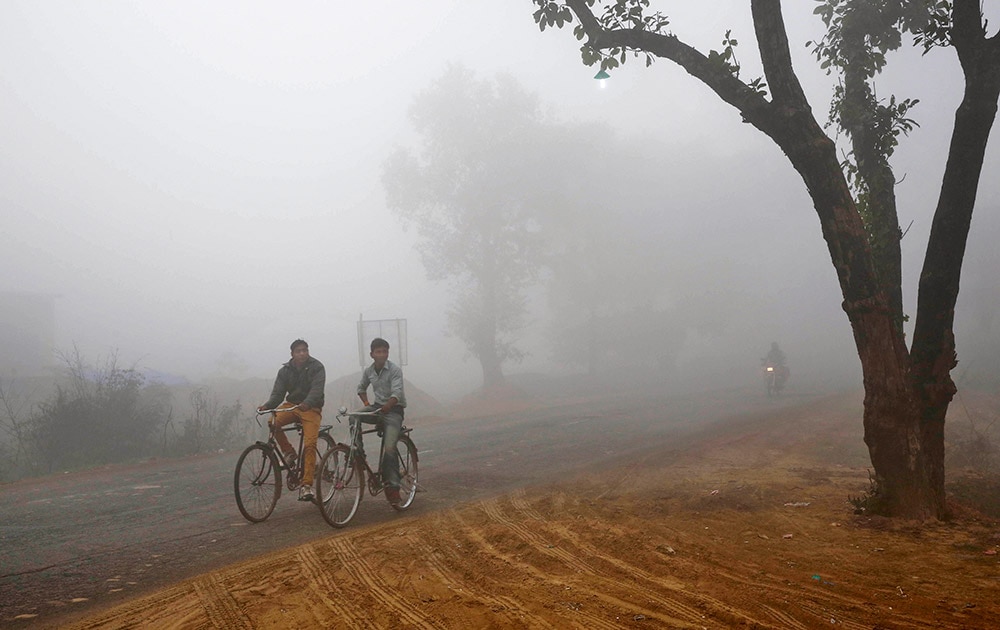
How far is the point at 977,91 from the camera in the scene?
6395 mm

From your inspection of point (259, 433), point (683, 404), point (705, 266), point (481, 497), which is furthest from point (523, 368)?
point (481, 497)

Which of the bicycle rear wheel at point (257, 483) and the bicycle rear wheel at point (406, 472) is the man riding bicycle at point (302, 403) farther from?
the bicycle rear wheel at point (406, 472)

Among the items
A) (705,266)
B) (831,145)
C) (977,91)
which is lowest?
(831,145)

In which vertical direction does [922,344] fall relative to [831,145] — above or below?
below

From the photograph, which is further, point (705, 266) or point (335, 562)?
point (705, 266)

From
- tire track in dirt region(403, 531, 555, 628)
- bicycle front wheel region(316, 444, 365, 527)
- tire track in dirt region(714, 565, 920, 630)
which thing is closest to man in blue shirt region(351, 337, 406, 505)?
bicycle front wheel region(316, 444, 365, 527)

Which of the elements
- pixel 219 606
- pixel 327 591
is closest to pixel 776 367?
pixel 327 591

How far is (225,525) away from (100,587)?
82.9 inches

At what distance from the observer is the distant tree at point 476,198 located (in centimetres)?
3406

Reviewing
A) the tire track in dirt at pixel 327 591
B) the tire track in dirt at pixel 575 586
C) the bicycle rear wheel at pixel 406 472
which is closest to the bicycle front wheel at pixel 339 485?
the bicycle rear wheel at pixel 406 472

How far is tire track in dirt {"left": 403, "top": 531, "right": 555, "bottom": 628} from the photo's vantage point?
4.27 metres

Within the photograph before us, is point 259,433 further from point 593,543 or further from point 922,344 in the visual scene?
point 922,344

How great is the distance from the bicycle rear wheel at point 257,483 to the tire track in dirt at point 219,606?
77.7 inches

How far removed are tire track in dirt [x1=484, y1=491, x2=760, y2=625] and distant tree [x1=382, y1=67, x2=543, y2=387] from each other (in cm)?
2719
